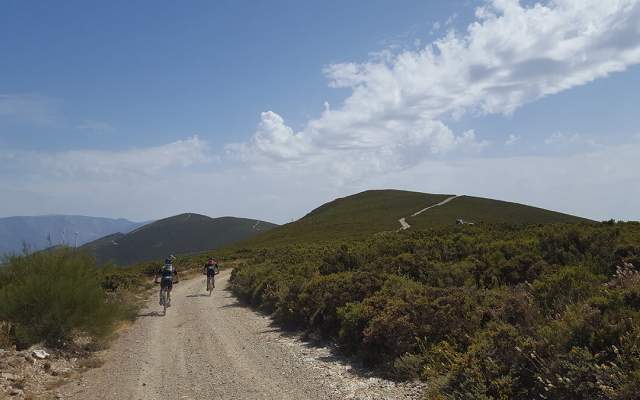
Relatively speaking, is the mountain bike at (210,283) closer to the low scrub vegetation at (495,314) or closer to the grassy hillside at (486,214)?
the low scrub vegetation at (495,314)

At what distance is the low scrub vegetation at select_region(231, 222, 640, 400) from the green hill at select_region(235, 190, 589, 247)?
46.1 metres

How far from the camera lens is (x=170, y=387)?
9.44 metres

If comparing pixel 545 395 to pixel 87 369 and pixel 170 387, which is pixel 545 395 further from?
pixel 87 369

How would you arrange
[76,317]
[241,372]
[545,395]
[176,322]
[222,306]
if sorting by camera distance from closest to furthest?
[545,395] → [241,372] → [76,317] → [176,322] → [222,306]

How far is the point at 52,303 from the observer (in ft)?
41.4

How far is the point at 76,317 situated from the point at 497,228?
23.4 meters

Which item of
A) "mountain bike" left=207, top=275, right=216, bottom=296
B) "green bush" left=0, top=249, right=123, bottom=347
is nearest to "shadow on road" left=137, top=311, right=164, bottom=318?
"green bush" left=0, top=249, right=123, bottom=347

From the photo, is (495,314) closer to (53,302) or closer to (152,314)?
(53,302)

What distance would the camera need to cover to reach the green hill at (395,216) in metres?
70.0

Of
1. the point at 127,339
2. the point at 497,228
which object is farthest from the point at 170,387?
the point at 497,228

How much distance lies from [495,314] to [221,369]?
6152 millimetres

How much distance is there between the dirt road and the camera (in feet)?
29.4

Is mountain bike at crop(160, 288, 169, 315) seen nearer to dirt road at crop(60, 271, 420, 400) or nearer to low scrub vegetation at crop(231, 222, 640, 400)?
dirt road at crop(60, 271, 420, 400)

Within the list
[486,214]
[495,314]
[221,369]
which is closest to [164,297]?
[221,369]
